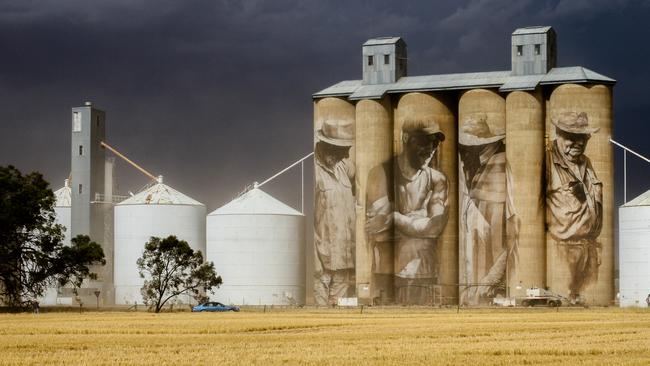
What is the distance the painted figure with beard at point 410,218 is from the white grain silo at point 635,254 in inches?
784

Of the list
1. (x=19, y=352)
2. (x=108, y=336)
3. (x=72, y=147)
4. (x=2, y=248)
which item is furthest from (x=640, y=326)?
(x=72, y=147)

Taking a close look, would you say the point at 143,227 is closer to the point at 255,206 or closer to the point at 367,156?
the point at 255,206

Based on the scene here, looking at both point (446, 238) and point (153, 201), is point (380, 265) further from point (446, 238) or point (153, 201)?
point (153, 201)

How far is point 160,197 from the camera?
143375 millimetres

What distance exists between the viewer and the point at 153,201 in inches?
5620

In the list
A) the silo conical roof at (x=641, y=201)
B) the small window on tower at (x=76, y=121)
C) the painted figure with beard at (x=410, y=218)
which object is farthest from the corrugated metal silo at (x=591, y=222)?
the small window on tower at (x=76, y=121)

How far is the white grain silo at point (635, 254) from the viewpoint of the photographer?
12144cm

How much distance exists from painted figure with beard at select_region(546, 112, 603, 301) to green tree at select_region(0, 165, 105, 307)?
154 ft

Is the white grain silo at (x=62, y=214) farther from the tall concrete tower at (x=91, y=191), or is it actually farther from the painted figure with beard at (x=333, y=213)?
the painted figure with beard at (x=333, y=213)

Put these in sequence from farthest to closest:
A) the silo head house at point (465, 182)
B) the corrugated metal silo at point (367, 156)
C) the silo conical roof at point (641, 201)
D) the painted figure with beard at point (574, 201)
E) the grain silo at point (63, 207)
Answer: the grain silo at point (63, 207) < the corrugated metal silo at point (367, 156) < the silo head house at point (465, 182) < the painted figure with beard at point (574, 201) < the silo conical roof at point (641, 201)

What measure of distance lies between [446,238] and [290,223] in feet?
62.7

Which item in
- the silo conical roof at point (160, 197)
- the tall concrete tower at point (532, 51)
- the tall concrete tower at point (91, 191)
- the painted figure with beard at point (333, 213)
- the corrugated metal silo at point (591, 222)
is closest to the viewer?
the corrugated metal silo at point (591, 222)

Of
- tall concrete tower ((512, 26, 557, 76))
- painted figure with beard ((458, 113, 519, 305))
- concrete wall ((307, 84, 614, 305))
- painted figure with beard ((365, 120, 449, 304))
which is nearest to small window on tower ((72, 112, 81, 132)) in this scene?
concrete wall ((307, 84, 614, 305))

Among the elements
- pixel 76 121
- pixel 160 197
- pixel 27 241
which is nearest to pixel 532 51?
pixel 160 197
